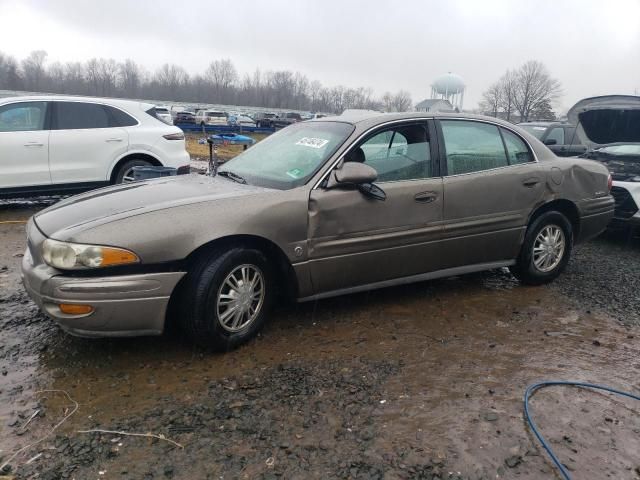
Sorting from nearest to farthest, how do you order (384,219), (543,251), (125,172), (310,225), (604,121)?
1. (310,225)
2. (384,219)
3. (543,251)
4. (125,172)
5. (604,121)

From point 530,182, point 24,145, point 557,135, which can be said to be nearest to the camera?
point 530,182

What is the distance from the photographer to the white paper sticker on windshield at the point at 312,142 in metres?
3.84

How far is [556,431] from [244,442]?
1607 mm

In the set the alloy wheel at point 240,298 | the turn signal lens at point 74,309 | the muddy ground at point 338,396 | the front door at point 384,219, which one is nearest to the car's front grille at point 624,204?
the muddy ground at point 338,396

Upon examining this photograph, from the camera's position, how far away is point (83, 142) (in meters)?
6.98

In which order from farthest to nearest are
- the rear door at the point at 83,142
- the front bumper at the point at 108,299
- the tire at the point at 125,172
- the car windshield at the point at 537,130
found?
the car windshield at the point at 537,130
the tire at the point at 125,172
the rear door at the point at 83,142
the front bumper at the point at 108,299

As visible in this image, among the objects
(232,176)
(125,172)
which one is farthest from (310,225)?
(125,172)

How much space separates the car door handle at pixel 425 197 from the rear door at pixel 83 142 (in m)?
4.99

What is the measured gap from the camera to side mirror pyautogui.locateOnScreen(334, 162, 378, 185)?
347 cm

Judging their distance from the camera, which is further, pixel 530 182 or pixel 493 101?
pixel 493 101

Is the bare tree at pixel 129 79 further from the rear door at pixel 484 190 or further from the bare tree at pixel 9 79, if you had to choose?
the rear door at pixel 484 190

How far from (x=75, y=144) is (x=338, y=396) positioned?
5838 millimetres

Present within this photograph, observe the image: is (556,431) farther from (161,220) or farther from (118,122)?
(118,122)

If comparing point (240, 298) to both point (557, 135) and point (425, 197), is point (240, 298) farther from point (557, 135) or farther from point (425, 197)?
point (557, 135)
